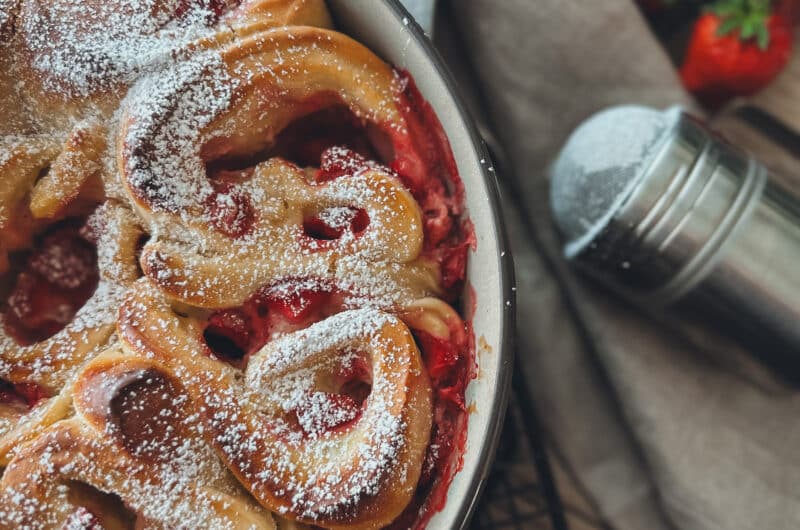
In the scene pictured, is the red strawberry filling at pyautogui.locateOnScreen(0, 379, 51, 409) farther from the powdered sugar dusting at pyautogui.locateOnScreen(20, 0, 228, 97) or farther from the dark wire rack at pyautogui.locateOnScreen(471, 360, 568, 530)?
the dark wire rack at pyautogui.locateOnScreen(471, 360, 568, 530)

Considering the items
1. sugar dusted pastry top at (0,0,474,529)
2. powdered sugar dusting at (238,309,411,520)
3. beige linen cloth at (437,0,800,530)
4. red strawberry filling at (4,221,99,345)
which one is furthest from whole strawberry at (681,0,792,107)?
red strawberry filling at (4,221,99,345)

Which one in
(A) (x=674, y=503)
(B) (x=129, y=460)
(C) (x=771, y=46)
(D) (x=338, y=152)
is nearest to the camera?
(B) (x=129, y=460)

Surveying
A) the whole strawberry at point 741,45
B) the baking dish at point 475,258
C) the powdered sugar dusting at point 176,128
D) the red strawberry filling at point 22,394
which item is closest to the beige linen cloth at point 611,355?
the whole strawberry at point 741,45

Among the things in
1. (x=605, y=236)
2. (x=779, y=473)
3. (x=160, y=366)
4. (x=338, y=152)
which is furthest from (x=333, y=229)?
(x=779, y=473)

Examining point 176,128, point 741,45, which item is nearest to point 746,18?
point 741,45

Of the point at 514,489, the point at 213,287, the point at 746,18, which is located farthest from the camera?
the point at 746,18

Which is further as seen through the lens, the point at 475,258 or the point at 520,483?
the point at 520,483

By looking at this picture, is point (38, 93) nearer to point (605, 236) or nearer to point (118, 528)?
point (118, 528)

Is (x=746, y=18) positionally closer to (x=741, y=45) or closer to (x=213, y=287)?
(x=741, y=45)
